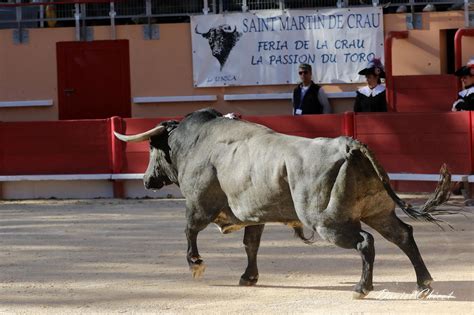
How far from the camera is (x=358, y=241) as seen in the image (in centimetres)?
653

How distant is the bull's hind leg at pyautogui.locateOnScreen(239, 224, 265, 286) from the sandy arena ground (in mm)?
94

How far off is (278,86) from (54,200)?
345cm

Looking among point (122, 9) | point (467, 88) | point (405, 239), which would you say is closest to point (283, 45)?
point (122, 9)

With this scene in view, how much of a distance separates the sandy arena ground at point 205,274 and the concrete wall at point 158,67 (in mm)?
4177

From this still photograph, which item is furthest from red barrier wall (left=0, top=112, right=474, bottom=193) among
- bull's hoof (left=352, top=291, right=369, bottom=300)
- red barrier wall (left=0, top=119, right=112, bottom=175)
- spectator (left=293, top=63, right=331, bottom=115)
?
bull's hoof (left=352, top=291, right=369, bottom=300)

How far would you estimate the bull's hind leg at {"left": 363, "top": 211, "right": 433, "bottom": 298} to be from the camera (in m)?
6.71

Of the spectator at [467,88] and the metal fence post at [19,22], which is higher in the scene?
the metal fence post at [19,22]

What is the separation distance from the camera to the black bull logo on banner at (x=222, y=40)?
50.1 ft

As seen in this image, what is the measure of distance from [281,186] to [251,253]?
2.66 feet

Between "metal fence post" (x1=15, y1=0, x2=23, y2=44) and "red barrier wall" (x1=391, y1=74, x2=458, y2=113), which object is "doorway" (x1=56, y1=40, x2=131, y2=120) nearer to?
"metal fence post" (x1=15, y1=0, x2=23, y2=44)

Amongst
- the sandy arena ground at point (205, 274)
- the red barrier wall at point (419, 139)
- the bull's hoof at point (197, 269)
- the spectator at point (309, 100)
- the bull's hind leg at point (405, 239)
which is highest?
the spectator at point (309, 100)

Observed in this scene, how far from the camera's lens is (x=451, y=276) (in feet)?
24.6

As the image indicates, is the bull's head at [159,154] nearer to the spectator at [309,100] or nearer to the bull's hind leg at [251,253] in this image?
the bull's hind leg at [251,253]

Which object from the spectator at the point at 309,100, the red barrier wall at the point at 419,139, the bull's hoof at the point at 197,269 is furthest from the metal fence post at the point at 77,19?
the bull's hoof at the point at 197,269
